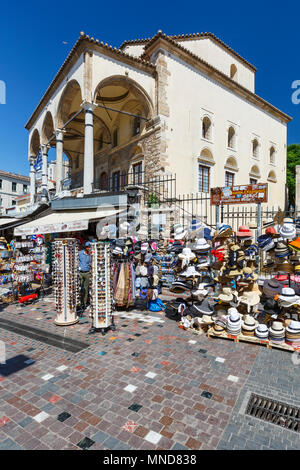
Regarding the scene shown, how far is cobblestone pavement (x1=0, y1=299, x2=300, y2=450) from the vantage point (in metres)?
2.50

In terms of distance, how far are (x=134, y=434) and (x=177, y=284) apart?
325 centimetres

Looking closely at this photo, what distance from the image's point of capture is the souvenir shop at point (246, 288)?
460 cm

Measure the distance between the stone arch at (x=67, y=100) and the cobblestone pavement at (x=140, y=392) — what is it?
1499 cm

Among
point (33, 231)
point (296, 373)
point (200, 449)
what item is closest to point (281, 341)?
point (296, 373)

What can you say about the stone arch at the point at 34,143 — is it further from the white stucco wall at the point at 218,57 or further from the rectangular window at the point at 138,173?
the white stucco wall at the point at 218,57

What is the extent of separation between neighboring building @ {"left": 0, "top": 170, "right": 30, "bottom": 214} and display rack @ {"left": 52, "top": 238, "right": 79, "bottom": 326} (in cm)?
4358

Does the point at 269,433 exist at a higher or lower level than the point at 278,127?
lower

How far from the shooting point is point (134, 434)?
253cm

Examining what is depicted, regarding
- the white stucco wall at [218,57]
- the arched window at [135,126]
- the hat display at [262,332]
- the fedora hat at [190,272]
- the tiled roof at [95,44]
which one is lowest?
the hat display at [262,332]

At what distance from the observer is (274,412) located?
2857 millimetres

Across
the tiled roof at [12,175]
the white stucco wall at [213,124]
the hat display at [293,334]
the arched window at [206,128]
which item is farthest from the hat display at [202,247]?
the tiled roof at [12,175]

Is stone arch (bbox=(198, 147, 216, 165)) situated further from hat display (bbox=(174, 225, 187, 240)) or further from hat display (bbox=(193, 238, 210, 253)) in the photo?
hat display (bbox=(193, 238, 210, 253))

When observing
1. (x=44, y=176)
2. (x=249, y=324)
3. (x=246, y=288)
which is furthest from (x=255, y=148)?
(x=249, y=324)

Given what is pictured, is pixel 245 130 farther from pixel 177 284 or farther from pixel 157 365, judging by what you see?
pixel 157 365
